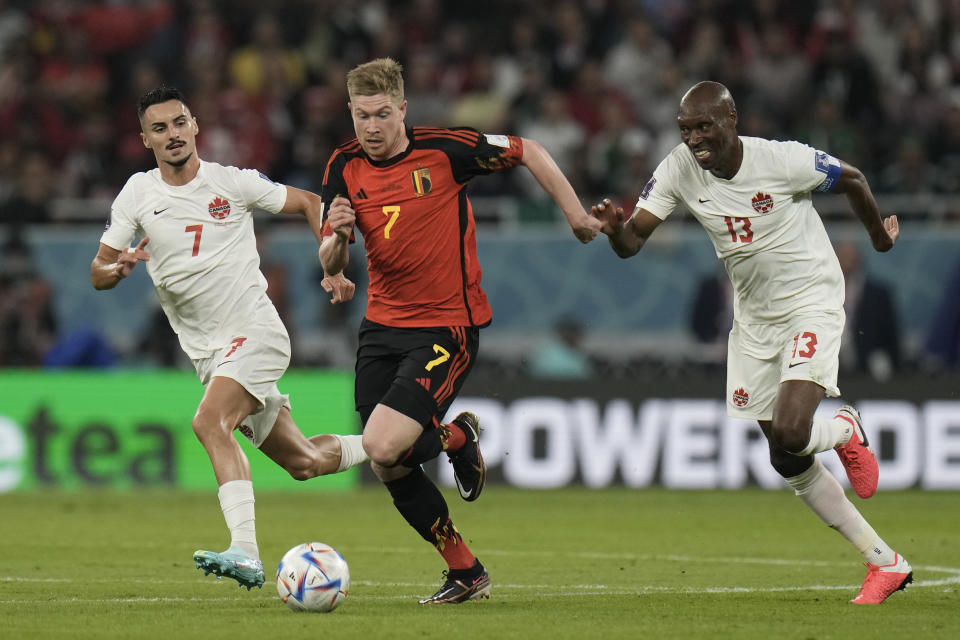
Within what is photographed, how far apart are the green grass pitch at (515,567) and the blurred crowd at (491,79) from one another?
3.85 m

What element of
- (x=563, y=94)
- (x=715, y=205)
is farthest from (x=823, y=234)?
(x=563, y=94)

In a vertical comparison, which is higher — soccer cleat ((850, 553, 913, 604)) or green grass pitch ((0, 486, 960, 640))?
soccer cleat ((850, 553, 913, 604))

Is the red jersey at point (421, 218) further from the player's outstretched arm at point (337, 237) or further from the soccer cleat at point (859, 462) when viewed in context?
the soccer cleat at point (859, 462)

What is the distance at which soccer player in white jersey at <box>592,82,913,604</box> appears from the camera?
775cm

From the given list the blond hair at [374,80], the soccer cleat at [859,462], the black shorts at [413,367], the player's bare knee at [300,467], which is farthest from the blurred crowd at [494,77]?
the blond hair at [374,80]

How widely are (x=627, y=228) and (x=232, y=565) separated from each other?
2.50 m

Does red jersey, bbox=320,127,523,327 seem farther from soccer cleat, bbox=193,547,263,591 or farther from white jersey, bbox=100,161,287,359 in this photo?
soccer cleat, bbox=193,547,263,591

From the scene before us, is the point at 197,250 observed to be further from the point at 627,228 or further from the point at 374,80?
the point at 627,228

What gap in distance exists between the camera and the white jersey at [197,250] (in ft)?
28.1

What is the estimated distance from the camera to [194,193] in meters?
8.64

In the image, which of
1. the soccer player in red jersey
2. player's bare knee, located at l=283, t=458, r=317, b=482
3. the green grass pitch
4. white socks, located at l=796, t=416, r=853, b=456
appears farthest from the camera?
player's bare knee, located at l=283, t=458, r=317, b=482

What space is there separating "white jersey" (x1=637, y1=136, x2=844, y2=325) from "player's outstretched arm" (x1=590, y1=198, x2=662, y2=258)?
0.06 meters

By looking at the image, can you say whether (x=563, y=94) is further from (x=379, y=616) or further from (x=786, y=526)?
(x=379, y=616)

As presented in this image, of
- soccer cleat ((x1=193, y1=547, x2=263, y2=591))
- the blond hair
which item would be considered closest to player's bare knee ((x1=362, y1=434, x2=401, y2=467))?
soccer cleat ((x1=193, y1=547, x2=263, y2=591))
